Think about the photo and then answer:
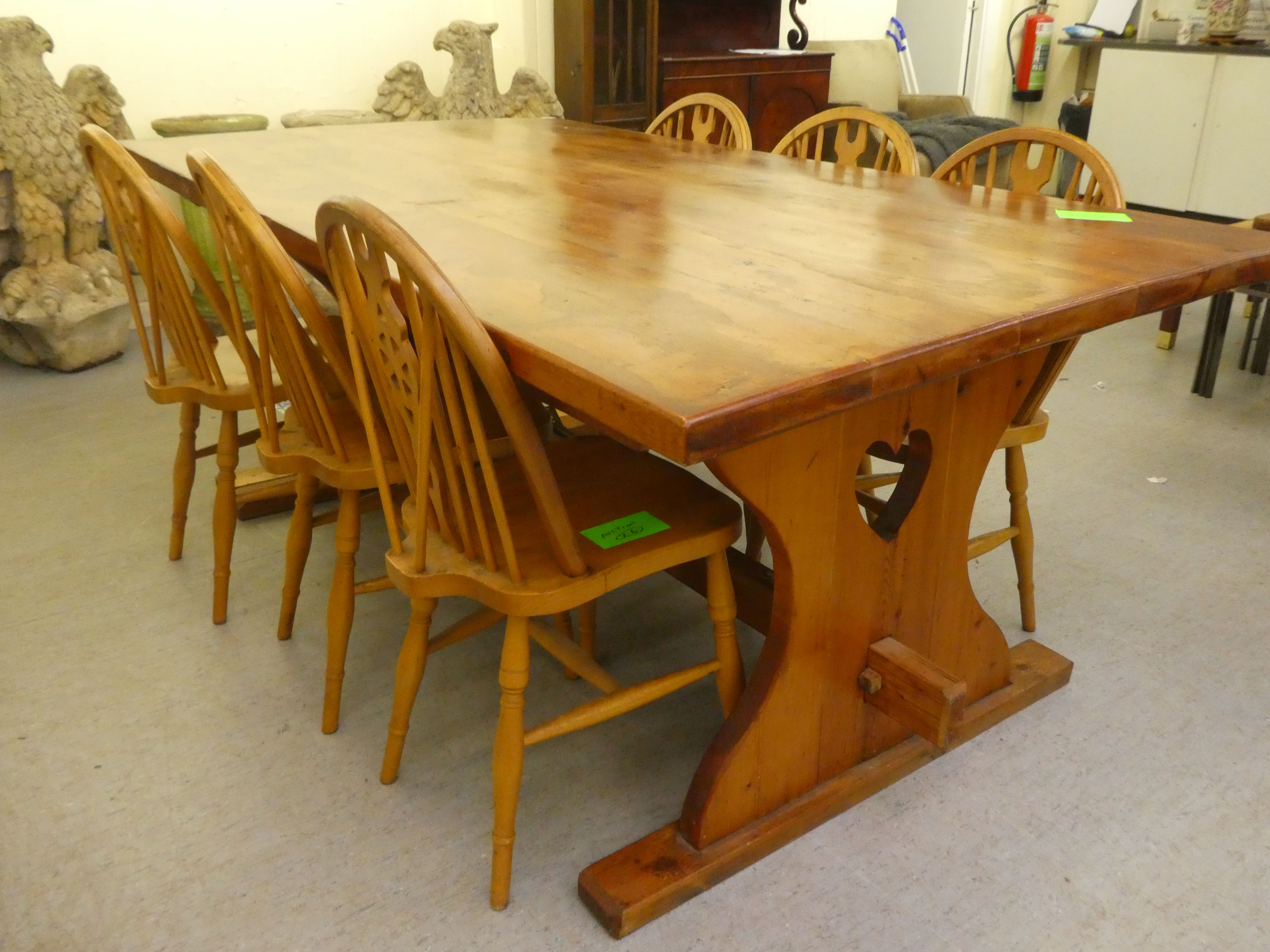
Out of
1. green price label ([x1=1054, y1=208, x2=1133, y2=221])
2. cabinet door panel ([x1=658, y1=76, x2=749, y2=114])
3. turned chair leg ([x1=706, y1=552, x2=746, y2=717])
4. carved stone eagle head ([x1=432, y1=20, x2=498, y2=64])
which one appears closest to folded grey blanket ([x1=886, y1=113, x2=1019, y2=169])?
cabinet door panel ([x1=658, y1=76, x2=749, y2=114])

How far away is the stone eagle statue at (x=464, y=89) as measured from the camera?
3967 mm

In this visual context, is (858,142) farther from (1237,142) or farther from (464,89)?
(1237,142)

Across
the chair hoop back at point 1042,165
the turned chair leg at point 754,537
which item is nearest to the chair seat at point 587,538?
the turned chair leg at point 754,537

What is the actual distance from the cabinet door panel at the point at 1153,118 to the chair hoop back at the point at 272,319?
485cm

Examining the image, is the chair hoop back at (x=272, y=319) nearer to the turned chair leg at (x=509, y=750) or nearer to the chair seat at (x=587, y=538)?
the chair seat at (x=587, y=538)

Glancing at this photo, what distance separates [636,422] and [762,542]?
46.8 inches

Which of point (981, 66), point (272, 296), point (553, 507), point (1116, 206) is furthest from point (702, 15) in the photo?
point (553, 507)

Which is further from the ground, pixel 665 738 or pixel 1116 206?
pixel 1116 206

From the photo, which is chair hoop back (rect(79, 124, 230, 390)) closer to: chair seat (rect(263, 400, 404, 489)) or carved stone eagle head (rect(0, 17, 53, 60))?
chair seat (rect(263, 400, 404, 489))

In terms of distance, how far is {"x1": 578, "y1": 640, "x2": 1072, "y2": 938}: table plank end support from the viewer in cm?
132

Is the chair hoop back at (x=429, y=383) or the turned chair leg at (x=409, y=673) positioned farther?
the turned chair leg at (x=409, y=673)

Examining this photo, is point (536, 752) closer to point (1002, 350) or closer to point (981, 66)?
point (1002, 350)

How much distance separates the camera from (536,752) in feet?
5.41

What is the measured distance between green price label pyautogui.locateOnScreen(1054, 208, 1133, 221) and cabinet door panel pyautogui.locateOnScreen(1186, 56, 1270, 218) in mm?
4018
